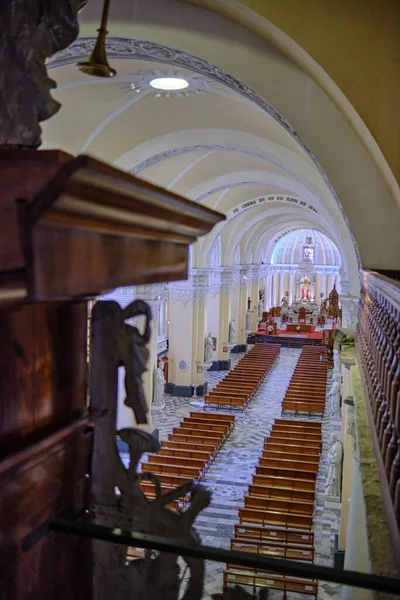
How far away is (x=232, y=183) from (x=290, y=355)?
18.6 metres

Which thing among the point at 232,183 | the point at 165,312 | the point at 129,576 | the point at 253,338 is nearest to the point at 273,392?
the point at 165,312

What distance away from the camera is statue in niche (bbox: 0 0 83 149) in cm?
119

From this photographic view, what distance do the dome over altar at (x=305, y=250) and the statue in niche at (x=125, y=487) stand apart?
1754 inches

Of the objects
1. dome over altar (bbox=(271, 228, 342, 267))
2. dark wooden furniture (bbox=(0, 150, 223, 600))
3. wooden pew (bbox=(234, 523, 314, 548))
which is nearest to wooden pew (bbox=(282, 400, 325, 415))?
wooden pew (bbox=(234, 523, 314, 548))

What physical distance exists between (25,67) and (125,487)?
40.1 inches

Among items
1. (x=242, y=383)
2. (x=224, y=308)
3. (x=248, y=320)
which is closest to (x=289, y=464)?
(x=242, y=383)

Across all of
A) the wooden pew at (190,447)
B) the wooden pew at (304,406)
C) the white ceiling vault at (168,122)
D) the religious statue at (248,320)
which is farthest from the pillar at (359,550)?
the religious statue at (248,320)

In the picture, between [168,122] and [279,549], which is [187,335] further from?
[279,549]

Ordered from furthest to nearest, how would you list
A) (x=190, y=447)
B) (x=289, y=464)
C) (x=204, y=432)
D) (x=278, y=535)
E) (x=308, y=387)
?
(x=308, y=387), (x=204, y=432), (x=190, y=447), (x=289, y=464), (x=278, y=535)

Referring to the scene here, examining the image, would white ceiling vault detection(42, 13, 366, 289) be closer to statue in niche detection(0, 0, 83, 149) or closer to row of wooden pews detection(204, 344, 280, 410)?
statue in niche detection(0, 0, 83, 149)

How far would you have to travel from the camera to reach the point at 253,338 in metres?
36.1

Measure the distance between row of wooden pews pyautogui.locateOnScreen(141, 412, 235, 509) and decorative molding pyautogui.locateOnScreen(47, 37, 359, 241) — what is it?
7.02 metres

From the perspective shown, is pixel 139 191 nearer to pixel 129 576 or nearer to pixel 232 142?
pixel 129 576

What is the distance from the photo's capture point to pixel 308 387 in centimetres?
2236
